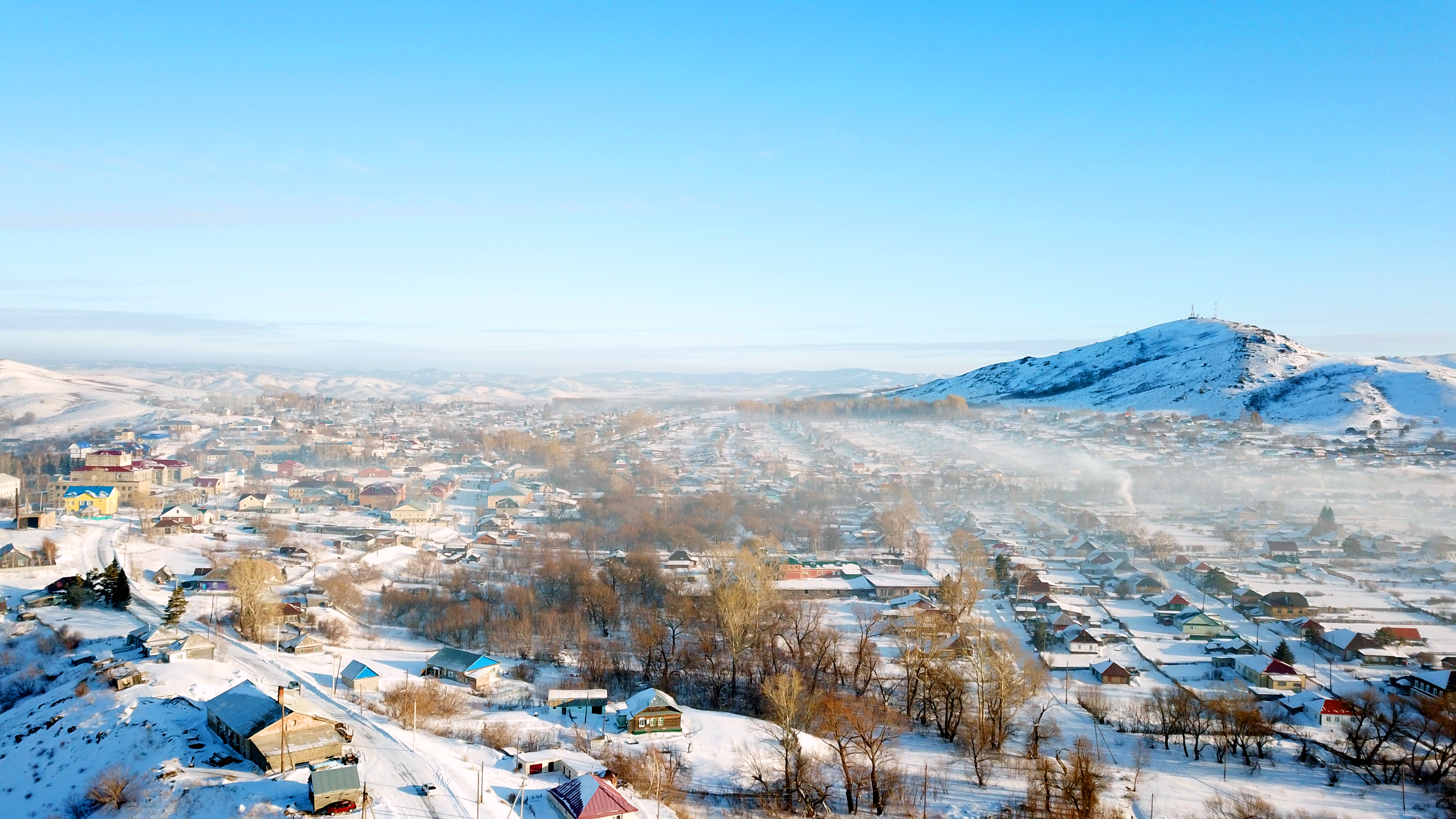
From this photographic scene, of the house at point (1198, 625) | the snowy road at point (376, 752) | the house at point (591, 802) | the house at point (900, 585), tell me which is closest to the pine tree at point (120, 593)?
the snowy road at point (376, 752)

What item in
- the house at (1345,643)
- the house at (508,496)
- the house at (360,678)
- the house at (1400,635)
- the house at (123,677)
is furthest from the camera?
the house at (508,496)

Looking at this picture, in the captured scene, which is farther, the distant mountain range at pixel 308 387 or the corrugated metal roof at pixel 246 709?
the distant mountain range at pixel 308 387

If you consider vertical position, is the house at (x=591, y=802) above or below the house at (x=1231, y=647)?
above

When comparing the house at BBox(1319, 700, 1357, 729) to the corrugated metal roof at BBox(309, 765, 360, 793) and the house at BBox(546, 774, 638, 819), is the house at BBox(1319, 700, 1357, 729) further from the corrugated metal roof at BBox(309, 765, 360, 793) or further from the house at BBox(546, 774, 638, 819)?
the corrugated metal roof at BBox(309, 765, 360, 793)

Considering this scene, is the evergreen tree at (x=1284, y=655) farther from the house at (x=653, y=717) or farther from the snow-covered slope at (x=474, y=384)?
the snow-covered slope at (x=474, y=384)

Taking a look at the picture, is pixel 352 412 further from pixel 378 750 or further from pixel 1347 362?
pixel 1347 362

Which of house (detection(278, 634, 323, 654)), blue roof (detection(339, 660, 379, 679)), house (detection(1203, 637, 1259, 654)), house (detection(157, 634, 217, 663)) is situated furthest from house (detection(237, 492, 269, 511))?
house (detection(1203, 637, 1259, 654))
